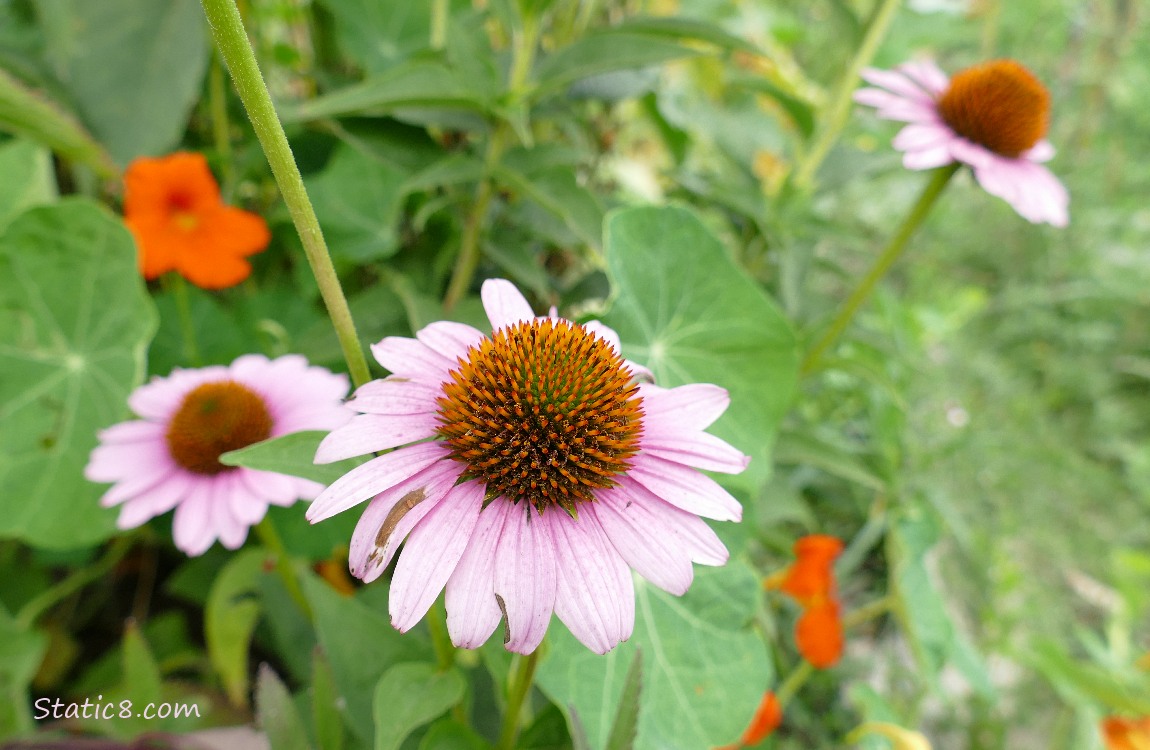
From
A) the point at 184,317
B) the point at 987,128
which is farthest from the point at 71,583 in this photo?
the point at 987,128

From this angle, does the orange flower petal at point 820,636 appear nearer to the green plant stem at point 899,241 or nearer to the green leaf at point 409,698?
the green plant stem at point 899,241

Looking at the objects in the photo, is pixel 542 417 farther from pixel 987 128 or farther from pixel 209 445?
pixel 987 128

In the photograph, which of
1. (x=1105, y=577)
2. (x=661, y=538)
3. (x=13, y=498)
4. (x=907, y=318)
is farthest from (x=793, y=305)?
(x=1105, y=577)

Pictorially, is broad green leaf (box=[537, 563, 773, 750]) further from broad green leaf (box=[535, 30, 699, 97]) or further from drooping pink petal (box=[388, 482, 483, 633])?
broad green leaf (box=[535, 30, 699, 97])

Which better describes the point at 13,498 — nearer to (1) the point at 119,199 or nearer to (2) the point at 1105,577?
(1) the point at 119,199

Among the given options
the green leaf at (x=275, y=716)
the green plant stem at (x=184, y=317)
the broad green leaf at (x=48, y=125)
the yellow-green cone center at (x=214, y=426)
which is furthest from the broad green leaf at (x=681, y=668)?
the broad green leaf at (x=48, y=125)

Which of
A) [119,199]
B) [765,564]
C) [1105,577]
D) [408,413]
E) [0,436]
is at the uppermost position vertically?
[119,199]
